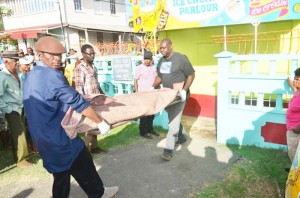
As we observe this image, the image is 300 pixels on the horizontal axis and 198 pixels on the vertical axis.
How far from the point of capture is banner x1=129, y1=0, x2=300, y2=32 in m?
5.10

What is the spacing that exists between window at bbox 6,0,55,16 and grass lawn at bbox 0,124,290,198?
1561 centimetres

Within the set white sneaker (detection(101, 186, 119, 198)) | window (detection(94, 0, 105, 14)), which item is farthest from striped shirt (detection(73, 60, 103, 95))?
window (detection(94, 0, 105, 14))

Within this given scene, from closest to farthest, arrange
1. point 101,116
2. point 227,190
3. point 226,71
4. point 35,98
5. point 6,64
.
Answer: point 35,98 → point 101,116 → point 227,190 → point 6,64 → point 226,71

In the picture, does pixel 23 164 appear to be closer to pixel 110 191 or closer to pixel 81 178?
pixel 110 191

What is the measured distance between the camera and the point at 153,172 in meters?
3.83

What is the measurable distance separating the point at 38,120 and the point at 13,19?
21.5 metres

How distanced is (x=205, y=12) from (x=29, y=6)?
56.9ft

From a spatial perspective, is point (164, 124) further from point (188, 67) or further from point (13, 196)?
point (13, 196)

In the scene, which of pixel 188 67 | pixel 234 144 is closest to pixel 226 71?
pixel 188 67

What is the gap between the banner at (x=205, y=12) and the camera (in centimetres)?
510

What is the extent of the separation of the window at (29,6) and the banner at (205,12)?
13.1 m

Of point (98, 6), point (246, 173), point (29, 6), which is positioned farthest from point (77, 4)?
point (246, 173)

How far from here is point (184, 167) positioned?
155 inches

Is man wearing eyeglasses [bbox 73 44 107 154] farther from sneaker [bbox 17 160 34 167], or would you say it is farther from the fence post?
the fence post
